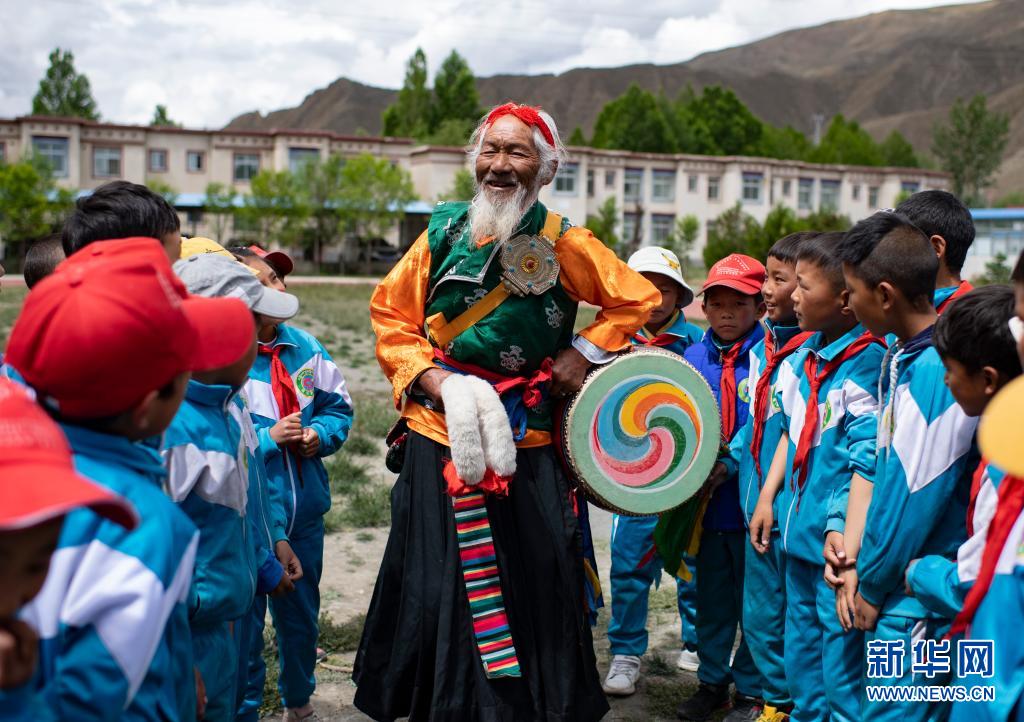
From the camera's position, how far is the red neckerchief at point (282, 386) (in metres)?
3.88

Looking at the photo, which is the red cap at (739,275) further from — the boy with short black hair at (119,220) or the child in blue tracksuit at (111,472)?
the child in blue tracksuit at (111,472)

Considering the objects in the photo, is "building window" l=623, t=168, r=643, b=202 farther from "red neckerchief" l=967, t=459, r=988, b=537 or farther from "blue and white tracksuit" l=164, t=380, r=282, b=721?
"blue and white tracksuit" l=164, t=380, r=282, b=721

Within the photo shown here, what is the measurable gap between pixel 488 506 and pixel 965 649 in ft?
5.29

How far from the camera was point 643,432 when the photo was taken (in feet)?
11.8

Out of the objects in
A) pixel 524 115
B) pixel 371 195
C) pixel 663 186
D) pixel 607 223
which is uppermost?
pixel 663 186

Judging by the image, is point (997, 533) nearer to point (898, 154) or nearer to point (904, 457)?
point (904, 457)

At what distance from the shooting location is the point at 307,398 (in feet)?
13.0

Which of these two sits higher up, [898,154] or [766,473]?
[898,154]

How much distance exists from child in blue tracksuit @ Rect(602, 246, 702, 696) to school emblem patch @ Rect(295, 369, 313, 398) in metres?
1.39

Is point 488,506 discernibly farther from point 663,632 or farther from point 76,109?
point 76,109

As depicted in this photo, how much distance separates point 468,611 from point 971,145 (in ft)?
276

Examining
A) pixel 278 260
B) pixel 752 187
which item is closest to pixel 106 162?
pixel 752 187

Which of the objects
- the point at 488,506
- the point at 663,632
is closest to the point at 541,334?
the point at 488,506

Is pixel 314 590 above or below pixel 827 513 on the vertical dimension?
below
